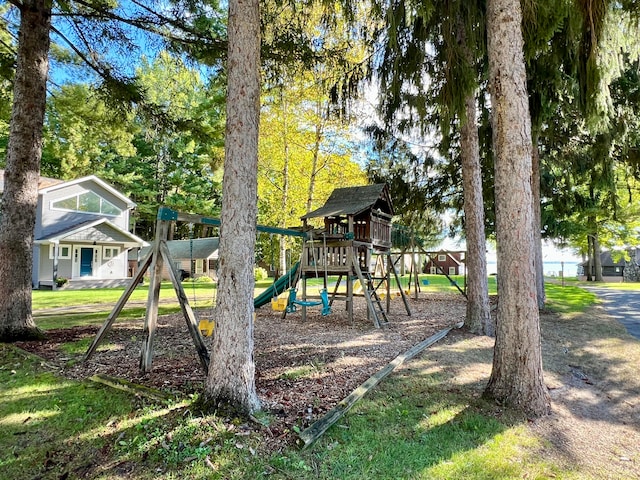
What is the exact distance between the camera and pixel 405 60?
6789 millimetres

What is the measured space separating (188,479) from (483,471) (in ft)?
7.19

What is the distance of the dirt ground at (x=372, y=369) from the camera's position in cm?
348

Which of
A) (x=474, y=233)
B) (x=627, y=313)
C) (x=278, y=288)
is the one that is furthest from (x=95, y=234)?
(x=627, y=313)

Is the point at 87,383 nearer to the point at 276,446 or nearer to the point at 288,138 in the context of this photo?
the point at 276,446

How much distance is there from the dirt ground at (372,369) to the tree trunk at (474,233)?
510 mm

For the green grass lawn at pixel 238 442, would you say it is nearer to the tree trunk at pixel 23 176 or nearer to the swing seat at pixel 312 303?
the tree trunk at pixel 23 176

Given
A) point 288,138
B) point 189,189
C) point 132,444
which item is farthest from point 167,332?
point 189,189

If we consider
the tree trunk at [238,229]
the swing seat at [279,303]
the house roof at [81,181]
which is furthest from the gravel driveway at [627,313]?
the house roof at [81,181]

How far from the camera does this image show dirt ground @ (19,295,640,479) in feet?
11.4

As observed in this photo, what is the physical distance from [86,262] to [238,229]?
71.4ft

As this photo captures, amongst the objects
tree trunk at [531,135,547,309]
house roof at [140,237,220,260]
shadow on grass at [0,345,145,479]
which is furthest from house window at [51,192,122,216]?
tree trunk at [531,135,547,309]

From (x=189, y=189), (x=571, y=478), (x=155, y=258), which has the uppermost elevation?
(x=189, y=189)

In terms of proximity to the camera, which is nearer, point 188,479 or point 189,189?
point 188,479

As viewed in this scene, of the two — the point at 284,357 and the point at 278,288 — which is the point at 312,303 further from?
the point at 284,357
